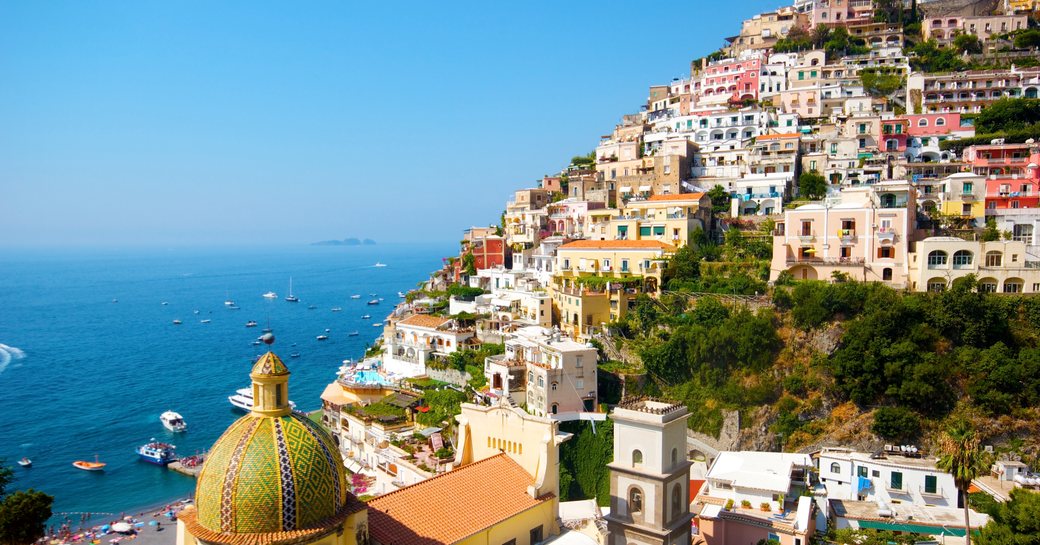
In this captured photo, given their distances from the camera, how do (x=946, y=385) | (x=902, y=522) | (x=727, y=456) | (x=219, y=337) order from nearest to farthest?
(x=902, y=522)
(x=727, y=456)
(x=946, y=385)
(x=219, y=337)

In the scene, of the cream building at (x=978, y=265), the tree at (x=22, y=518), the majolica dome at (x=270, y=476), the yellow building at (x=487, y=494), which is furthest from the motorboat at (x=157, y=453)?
the cream building at (x=978, y=265)

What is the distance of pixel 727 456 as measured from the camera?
2548cm

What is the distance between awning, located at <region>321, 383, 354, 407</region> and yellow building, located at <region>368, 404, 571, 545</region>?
88.1ft

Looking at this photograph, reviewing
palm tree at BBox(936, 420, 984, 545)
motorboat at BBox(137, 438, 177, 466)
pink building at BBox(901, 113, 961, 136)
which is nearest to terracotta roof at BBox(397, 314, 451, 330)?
motorboat at BBox(137, 438, 177, 466)

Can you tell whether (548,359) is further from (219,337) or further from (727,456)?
(219,337)

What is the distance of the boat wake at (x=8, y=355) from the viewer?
72.5 meters

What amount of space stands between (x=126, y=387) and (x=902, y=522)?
6077cm

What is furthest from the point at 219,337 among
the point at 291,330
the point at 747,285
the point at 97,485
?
the point at 747,285

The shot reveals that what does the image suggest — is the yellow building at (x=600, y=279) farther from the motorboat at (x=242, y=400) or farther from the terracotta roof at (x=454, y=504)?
the terracotta roof at (x=454, y=504)

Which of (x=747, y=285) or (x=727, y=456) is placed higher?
(x=747, y=285)

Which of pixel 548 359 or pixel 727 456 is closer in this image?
pixel 727 456

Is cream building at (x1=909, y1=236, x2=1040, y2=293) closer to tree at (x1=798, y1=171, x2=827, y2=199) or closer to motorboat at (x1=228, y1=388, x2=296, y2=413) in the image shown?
tree at (x1=798, y1=171, x2=827, y2=199)

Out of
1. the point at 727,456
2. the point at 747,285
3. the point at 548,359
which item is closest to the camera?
the point at 727,456

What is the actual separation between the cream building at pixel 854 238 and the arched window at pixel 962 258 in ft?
7.89
